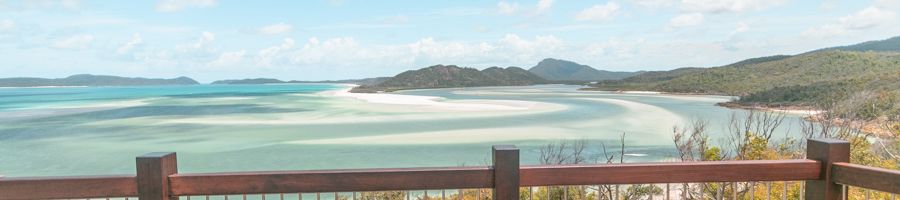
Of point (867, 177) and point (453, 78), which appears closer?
point (867, 177)

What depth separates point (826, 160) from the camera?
2102mm

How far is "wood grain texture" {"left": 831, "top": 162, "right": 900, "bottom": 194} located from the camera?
1.91 metres

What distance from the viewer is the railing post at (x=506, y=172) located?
6.28ft

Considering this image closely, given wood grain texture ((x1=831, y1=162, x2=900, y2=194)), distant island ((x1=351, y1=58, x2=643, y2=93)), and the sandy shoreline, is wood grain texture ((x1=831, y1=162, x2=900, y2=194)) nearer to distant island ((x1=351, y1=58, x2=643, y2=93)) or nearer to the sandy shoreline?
the sandy shoreline

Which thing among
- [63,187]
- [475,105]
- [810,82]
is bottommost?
[475,105]

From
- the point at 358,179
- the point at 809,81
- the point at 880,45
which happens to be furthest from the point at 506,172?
the point at 880,45

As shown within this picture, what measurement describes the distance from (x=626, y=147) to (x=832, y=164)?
1993 centimetres

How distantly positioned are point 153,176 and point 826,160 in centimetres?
247

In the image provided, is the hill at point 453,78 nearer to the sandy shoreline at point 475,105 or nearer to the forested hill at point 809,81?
the forested hill at point 809,81

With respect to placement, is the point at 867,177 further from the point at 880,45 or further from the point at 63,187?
the point at 880,45

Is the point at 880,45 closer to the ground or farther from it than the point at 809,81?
farther from it

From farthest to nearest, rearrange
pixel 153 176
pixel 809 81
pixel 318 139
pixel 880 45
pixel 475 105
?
pixel 880 45 → pixel 809 81 → pixel 475 105 → pixel 318 139 → pixel 153 176

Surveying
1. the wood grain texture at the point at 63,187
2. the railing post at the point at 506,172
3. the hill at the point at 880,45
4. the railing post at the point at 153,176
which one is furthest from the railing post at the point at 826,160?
the hill at the point at 880,45

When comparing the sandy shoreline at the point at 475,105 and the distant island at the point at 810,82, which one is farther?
the sandy shoreline at the point at 475,105
